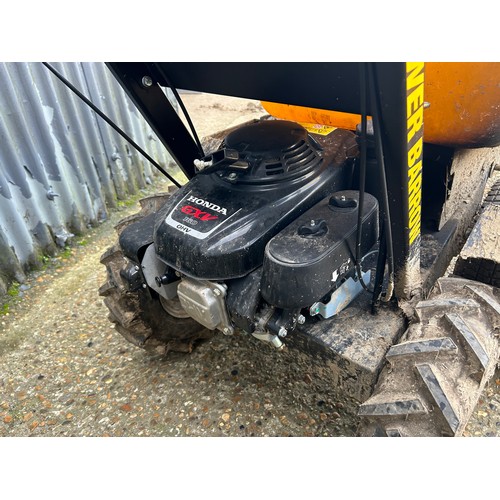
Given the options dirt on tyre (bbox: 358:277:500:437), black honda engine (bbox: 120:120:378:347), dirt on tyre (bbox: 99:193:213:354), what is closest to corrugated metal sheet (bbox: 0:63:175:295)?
dirt on tyre (bbox: 99:193:213:354)

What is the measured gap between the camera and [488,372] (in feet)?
4.31

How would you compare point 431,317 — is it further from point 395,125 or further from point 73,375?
point 73,375

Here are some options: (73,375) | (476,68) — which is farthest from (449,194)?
(73,375)

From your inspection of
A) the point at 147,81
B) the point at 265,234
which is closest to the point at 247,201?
the point at 265,234

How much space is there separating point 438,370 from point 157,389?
1.26 metres

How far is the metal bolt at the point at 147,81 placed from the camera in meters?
1.64

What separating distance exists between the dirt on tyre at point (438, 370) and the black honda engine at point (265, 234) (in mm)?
277

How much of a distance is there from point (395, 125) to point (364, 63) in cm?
18

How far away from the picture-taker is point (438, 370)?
1.23m

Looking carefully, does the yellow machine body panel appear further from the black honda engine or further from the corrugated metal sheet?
the corrugated metal sheet

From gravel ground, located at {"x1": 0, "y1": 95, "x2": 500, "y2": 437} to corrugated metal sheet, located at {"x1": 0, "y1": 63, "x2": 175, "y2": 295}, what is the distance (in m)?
0.65

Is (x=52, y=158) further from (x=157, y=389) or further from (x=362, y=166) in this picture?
(x=362, y=166)

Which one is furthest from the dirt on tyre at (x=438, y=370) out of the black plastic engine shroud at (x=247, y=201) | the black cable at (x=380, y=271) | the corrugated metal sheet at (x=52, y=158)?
the corrugated metal sheet at (x=52, y=158)

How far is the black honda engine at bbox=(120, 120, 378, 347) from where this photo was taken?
1.25m
